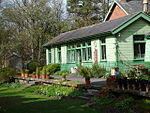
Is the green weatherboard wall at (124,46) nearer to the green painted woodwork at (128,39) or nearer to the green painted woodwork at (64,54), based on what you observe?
the green painted woodwork at (128,39)

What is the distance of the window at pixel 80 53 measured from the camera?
2422cm

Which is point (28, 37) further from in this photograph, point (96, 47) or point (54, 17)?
point (96, 47)

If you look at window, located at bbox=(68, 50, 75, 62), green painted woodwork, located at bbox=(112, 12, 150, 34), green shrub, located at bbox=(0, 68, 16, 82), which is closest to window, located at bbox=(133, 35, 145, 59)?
green painted woodwork, located at bbox=(112, 12, 150, 34)

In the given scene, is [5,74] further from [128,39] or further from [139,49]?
[139,49]

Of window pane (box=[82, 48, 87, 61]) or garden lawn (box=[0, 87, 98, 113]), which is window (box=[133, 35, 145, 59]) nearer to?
window pane (box=[82, 48, 87, 61])

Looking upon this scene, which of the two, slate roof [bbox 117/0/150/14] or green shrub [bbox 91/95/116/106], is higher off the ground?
slate roof [bbox 117/0/150/14]

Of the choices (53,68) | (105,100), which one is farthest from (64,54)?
(105,100)

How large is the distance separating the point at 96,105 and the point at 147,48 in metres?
9.56

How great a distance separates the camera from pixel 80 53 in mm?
→ 25828

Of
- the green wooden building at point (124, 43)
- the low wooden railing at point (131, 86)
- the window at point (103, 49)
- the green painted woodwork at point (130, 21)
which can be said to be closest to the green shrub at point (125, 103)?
the low wooden railing at point (131, 86)

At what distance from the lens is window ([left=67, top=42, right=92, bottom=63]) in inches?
953

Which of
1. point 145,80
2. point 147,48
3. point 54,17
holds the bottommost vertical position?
point 145,80

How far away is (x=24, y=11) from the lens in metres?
39.8

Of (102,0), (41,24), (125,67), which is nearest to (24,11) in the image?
(41,24)
